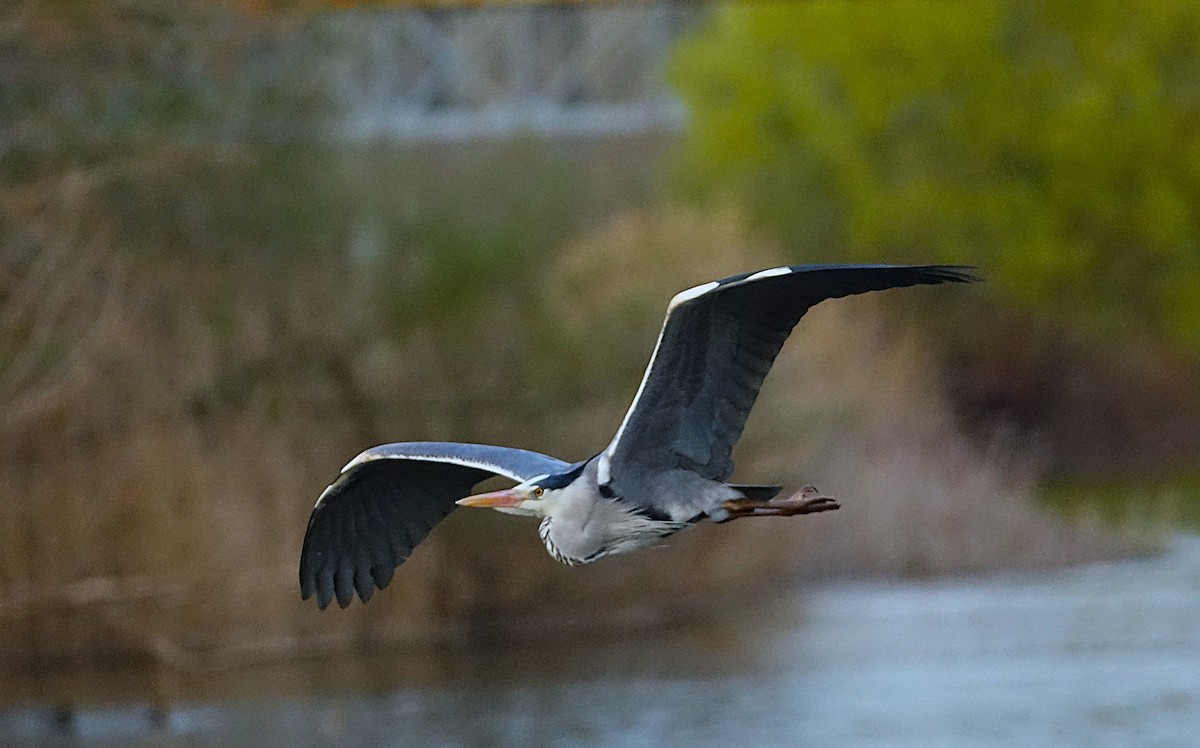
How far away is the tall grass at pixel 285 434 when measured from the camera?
1780 cm

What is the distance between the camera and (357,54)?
22312 mm

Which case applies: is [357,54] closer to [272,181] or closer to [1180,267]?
[272,181]

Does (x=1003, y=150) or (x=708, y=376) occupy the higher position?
(x=1003, y=150)

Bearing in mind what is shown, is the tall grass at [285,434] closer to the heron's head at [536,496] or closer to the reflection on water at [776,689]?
the reflection on water at [776,689]

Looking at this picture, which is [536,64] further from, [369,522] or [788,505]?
[788,505]

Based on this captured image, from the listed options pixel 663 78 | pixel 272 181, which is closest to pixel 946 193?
pixel 663 78

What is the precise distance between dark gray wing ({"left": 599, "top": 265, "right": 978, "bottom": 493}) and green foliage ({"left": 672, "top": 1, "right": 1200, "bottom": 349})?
22.1 m

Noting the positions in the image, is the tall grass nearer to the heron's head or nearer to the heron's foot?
the heron's head

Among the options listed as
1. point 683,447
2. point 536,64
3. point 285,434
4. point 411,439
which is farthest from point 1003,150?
point 683,447

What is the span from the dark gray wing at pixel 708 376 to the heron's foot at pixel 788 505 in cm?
23

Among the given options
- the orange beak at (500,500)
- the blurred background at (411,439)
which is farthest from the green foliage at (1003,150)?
the orange beak at (500,500)

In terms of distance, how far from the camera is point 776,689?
1772 centimetres

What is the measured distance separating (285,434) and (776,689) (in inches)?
167

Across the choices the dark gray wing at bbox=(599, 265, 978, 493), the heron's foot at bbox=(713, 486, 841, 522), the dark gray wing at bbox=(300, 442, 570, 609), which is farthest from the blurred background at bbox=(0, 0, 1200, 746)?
the heron's foot at bbox=(713, 486, 841, 522)
